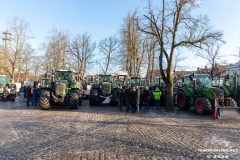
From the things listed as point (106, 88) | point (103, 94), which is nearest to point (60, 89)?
point (103, 94)

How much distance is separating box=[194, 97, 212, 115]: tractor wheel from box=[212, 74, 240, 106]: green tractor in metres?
2.17

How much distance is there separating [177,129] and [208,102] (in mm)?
4876

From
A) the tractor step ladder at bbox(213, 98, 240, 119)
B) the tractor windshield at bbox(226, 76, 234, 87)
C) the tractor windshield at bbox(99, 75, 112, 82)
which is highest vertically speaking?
the tractor windshield at bbox(99, 75, 112, 82)

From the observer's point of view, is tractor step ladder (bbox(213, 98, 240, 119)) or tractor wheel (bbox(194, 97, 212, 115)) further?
tractor wheel (bbox(194, 97, 212, 115))

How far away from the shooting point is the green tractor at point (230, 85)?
53.3ft

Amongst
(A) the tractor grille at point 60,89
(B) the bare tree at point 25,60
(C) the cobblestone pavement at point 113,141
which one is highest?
(B) the bare tree at point 25,60

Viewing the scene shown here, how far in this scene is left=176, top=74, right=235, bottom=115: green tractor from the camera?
A: 1409 centimetres

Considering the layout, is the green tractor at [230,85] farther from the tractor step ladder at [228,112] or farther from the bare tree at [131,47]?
the bare tree at [131,47]

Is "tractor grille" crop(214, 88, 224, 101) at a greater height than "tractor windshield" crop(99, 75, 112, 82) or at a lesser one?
lesser

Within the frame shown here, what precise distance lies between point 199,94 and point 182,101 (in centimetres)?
214

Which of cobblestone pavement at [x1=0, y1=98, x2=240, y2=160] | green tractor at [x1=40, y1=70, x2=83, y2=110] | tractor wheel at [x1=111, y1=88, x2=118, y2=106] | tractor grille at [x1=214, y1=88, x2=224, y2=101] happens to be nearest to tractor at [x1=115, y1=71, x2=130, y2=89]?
tractor wheel at [x1=111, y1=88, x2=118, y2=106]

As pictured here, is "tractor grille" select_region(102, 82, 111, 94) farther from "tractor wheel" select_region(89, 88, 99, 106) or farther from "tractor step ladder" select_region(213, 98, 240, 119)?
"tractor step ladder" select_region(213, 98, 240, 119)

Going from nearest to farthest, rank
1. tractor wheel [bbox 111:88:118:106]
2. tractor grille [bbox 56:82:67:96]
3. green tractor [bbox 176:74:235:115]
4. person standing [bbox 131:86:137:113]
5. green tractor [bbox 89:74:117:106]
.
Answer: green tractor [bbox 176:74:235:115], person standing [bbox 131:86:137:113], tractor grille [bbox 56:82:67:96], green tractor [bbox 89:74:117:106], tractor wheel [bbox 111:88:118:106]

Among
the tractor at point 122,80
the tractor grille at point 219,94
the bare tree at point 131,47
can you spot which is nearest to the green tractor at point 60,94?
the tractor at point 122,80
